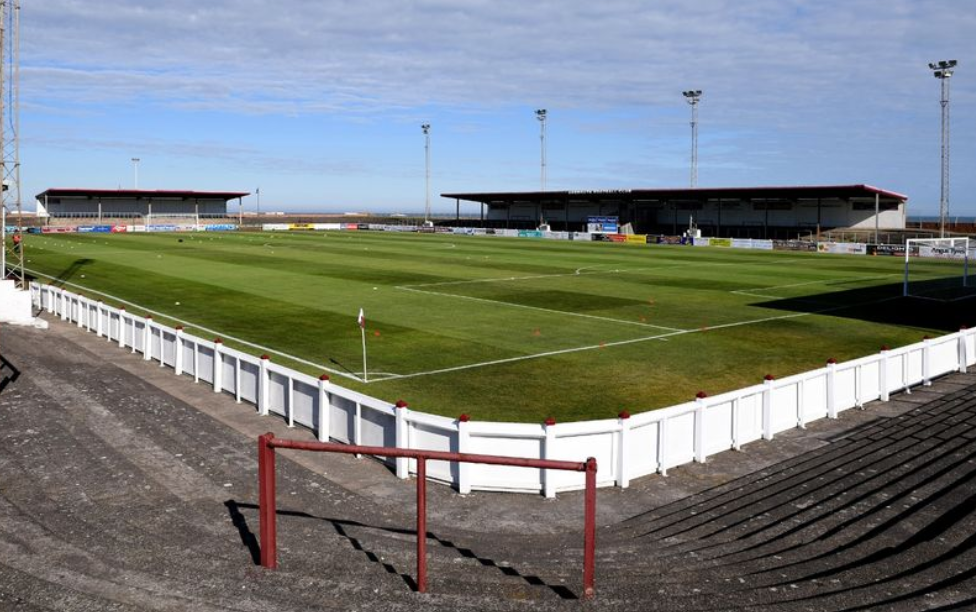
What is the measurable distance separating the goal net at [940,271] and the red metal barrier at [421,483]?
3741cm

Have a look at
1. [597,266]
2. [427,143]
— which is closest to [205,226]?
[427,143]

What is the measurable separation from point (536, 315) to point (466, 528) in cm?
A: 2253

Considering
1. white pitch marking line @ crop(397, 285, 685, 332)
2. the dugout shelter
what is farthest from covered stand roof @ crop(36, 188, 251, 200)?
white pitch marking line @ crop(397, 285, 685, 332)

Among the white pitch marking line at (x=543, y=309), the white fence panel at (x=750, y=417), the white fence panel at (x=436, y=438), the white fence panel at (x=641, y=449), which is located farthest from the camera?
the white pitch marking line at (x=543, y=309)

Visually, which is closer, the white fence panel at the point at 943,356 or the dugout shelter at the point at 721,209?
the white fence panel at the point at 943,356

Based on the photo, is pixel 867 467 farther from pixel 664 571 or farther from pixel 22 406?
pixel 22 406

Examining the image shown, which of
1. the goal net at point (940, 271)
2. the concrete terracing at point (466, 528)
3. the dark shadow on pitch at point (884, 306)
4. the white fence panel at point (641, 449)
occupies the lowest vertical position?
the concrete terracing at point (466, 528)

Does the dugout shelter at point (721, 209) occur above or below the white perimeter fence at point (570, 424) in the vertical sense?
above

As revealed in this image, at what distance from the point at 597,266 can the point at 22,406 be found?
142 ft

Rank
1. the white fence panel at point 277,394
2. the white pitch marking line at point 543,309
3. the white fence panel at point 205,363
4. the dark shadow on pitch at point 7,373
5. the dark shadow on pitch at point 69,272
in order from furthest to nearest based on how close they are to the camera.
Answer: the dark shadow on pitch at point 69,272 < the white pitch marking line at point 543,309 < the white fence panel at point 205,363 < the dark shadow on pitch at point 7,373 < the white fence panel at point 277,394

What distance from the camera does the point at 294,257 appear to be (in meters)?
63.3

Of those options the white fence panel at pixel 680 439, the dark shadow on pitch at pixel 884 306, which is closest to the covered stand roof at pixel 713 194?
the dark shadow on pitch at pixel 884 306

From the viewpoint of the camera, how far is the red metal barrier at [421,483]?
9.22 m

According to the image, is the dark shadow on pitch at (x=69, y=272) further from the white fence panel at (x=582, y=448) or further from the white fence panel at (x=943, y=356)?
the white fence panel at (x=943, y=356)
